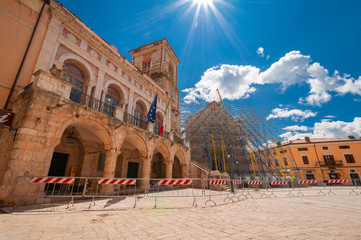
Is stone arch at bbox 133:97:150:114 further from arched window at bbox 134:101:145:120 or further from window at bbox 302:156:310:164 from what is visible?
window at bbox 302:156:310:164

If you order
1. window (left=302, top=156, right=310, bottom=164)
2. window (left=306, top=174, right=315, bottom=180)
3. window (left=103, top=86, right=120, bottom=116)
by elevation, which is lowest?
window (left=306, top=174, right=315, bottom=180)

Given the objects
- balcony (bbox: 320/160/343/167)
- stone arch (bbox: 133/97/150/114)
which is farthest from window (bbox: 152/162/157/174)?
balcony (bbox: 320/160/343/167)

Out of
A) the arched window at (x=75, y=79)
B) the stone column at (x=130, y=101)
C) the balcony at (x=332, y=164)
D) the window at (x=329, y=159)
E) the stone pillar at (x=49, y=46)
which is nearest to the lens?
the stone pillar at (x=49, y=46)

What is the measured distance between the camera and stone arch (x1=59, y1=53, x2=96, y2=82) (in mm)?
9603

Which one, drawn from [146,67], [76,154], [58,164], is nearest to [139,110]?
[76,154]

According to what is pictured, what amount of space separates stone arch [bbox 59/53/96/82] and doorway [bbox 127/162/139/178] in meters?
8.03

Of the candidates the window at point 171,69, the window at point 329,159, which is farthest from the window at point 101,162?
the window at point 329,159

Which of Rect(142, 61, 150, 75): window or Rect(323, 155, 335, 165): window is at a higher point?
Rect(142, 61, 150, 75): window

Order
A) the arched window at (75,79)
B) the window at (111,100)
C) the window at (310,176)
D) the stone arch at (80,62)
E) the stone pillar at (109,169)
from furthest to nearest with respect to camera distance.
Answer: the window at (310,176)
the window at (111,100)
the arched window at (75,79)
the stone arch at (80,62)
the stone pillar at (109,169)

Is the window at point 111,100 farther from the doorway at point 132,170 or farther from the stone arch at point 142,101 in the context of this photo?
the doorway at point 132,170

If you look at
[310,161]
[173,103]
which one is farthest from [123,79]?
[310,161]

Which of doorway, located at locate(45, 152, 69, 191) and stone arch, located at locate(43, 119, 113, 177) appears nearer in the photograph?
doorway, located at locate(45, 152, 69, 191)

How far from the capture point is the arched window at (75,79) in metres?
10.1

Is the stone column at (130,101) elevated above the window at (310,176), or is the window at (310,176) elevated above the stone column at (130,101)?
the stone column at (130,101)
